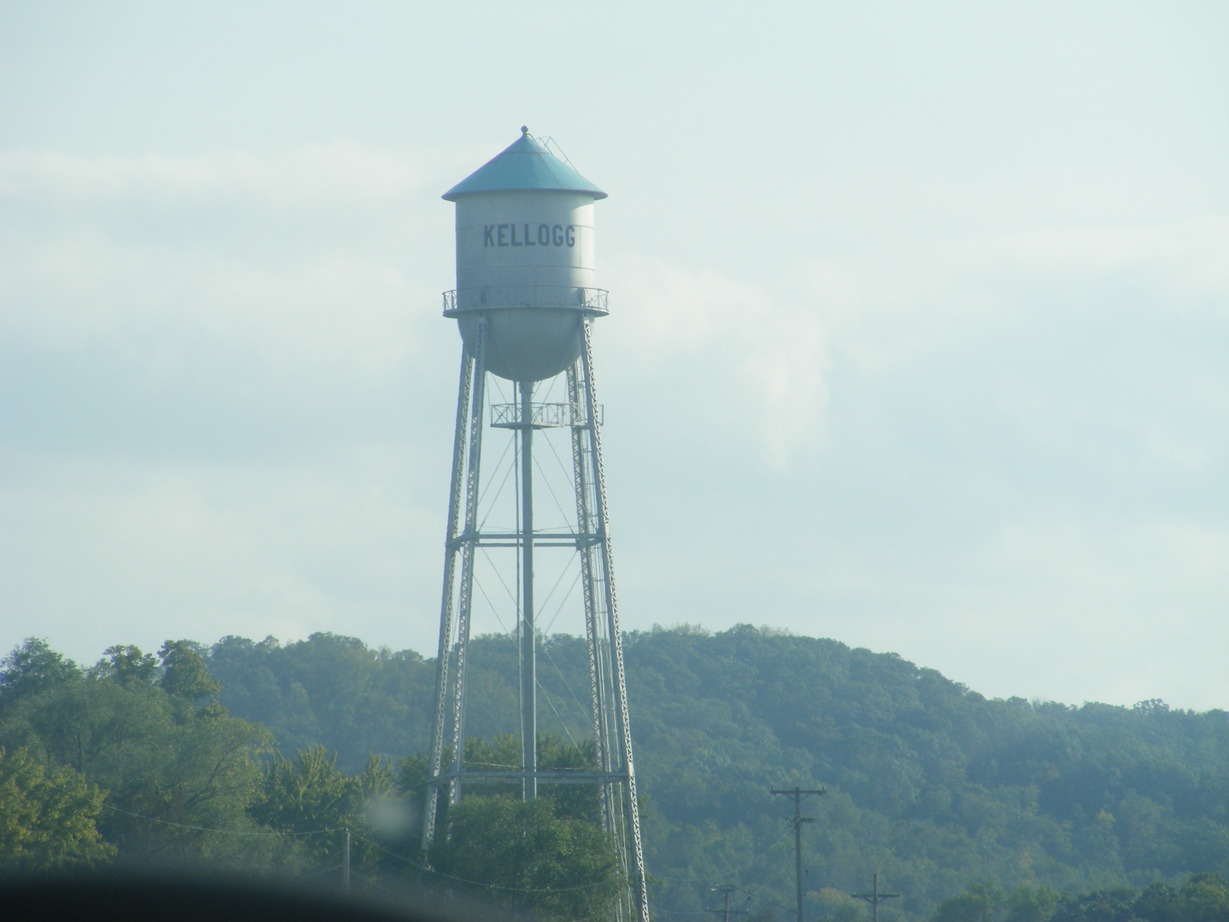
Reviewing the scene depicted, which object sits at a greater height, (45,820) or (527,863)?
(45,820)

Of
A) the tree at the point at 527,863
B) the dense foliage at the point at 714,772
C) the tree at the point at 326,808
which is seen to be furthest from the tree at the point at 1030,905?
the tree at the point at 527,863

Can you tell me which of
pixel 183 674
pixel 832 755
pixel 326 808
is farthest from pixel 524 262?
pixel 832 755

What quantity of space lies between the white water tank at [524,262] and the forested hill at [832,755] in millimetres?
43334

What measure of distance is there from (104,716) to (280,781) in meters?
9.42

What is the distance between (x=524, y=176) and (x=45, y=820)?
835 inches

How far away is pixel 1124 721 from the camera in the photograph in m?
130

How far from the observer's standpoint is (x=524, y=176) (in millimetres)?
42969

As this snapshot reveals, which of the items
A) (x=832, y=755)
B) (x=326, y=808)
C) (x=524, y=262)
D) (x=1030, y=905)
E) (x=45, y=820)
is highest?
(x=524, y=262)

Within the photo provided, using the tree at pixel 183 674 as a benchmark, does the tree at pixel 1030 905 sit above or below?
below

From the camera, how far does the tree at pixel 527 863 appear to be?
4409cm

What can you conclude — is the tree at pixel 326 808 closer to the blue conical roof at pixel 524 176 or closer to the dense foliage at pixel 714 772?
the dense foliage at pixel 714 772

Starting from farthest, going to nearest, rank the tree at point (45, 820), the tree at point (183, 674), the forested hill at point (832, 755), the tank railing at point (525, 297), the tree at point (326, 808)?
the forested hill at point (832, 755), the tree at point (183, 674), the tree at point (326, 808), the tree at point (45, 820), the tank railing at point (525, 297)

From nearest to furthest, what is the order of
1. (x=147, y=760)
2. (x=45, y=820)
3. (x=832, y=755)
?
(x=45, y=820) < (x=147, y=760) < (x=832, y=755)

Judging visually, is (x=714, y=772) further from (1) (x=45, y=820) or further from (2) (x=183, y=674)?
(1) (x=45, y=820)
